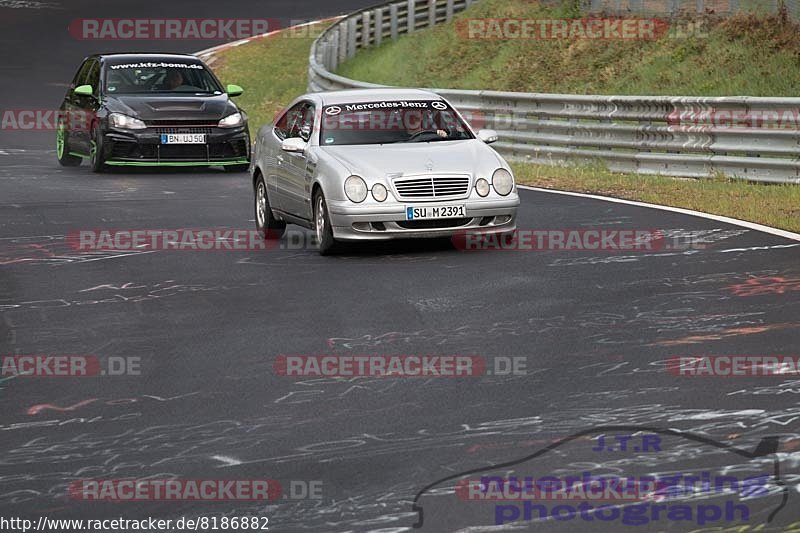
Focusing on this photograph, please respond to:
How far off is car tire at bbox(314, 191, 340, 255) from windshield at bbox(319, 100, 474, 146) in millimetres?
693

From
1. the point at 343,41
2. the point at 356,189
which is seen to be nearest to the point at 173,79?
the point at 356,189

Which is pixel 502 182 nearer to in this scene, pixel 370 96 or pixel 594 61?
pixel 370 96

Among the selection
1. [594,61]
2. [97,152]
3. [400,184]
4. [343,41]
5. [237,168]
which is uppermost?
[343,41]

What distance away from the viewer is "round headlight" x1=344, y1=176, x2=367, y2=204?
511 inches

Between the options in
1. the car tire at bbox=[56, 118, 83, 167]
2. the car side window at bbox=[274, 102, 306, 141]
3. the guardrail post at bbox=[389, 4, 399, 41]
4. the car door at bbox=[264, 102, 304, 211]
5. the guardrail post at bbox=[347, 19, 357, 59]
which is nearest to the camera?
the car door at bbox=[264, 102, 304, 211]

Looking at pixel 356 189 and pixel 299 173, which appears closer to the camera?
pixel 356 189

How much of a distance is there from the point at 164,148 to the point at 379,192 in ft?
29.4

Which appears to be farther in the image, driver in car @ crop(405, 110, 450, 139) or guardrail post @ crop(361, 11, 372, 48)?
guardrail post @ crop(361, 11, 372, 48)

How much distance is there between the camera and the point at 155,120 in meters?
21.3

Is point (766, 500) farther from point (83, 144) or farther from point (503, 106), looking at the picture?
point (83, 144)

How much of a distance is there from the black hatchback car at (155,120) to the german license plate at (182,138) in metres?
0.01

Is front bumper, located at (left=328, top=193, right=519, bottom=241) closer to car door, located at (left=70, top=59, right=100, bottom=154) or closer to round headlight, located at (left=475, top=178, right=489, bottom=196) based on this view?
round headlight, located at (left=475, top=178, right=489, bottom=196)

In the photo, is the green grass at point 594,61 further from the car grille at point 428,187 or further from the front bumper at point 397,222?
the car grille at point 428,187

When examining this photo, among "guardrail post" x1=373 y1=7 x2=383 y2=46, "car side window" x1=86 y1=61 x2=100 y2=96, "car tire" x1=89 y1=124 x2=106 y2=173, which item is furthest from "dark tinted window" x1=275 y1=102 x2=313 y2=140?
"guardrail post" x1=373 y1=7 x2=383 y2=46
